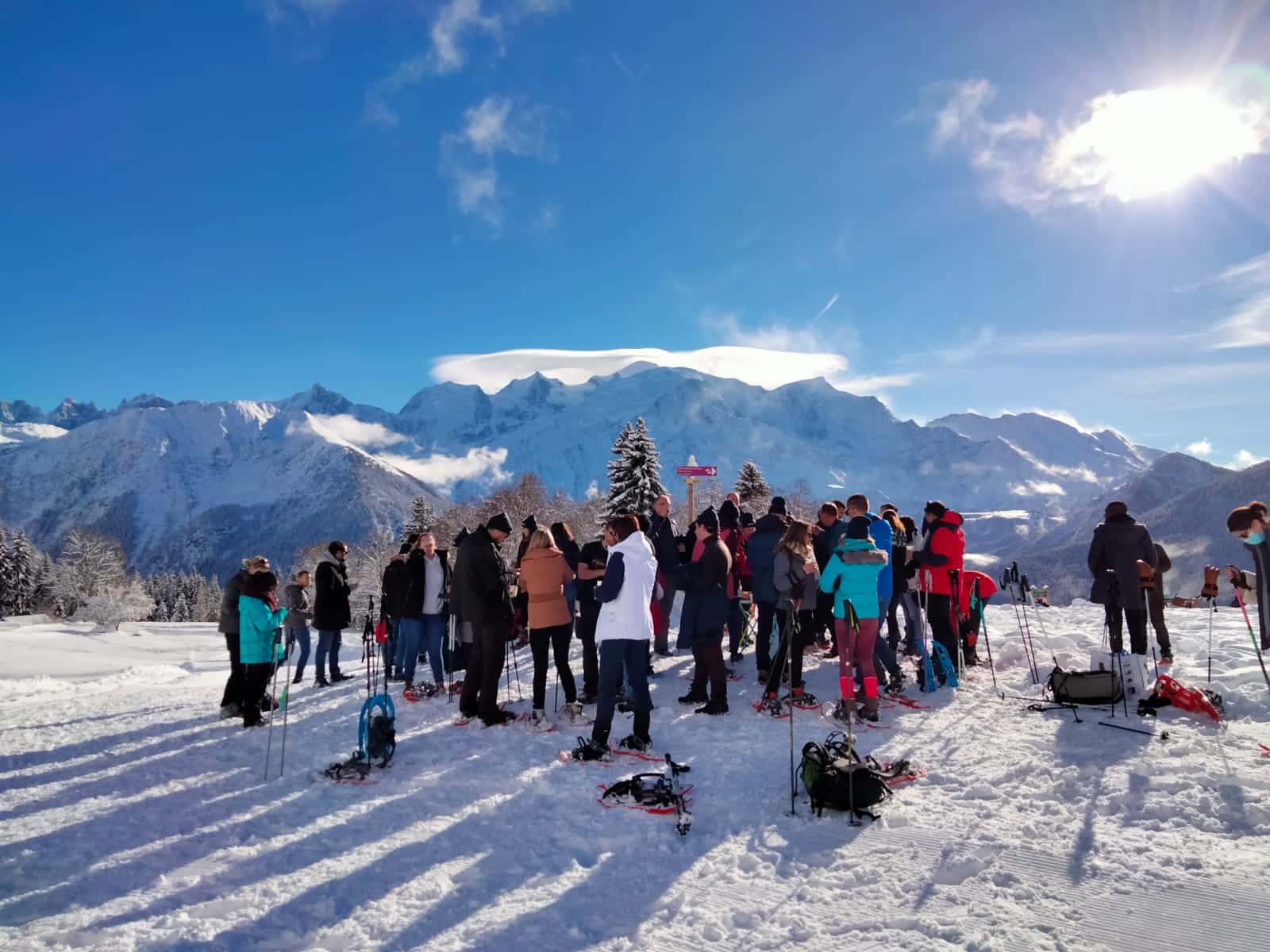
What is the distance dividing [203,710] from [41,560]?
262 ft

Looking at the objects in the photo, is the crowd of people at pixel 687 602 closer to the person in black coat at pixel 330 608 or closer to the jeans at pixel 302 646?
the person in black coat at pixel 330 608

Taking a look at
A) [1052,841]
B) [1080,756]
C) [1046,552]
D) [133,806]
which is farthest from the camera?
[1046,552]

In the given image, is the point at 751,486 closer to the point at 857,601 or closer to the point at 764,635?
the point at 764,635

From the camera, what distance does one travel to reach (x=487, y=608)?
314 inches

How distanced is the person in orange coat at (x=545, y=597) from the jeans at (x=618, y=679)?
1220 mm

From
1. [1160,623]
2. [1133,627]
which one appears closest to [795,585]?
[1133,627]

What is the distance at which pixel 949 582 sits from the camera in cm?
907

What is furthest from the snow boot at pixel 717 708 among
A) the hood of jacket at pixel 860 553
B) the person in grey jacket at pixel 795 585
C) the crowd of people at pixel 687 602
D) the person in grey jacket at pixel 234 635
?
the person in grey jacket at pixel 234 635

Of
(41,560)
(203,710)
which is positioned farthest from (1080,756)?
(41,560)

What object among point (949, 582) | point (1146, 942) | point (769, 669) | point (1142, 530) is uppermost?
point (1142, 530)

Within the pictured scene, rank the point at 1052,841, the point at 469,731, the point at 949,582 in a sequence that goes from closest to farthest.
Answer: the point at 1052,841
the point at 469,731
the point at 949,582

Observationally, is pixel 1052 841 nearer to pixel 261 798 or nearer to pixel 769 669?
pixel 769 669

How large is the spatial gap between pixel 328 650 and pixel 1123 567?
464 inches

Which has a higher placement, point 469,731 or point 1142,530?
point 1142,530
